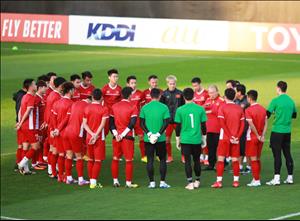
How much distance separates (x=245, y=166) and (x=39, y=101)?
176 inches

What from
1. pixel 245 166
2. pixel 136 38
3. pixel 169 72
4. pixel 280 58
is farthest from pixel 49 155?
pixel 136 38

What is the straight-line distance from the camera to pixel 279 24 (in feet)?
123

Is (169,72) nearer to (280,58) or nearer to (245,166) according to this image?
(280,58)

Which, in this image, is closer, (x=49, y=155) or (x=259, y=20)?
(x=49, y=155)

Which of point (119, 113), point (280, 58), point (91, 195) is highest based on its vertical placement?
point (280, 58)

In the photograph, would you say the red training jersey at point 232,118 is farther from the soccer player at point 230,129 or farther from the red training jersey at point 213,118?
the red training jersey at point 213,118

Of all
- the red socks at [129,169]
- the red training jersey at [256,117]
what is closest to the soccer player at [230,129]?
the red training jersey at [256,117]

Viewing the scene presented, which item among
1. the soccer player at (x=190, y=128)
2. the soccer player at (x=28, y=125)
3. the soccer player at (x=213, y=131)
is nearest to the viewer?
the soccer player at (x=190, y=128)

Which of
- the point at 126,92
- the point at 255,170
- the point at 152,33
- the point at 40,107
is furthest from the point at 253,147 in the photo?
the point at 152,33

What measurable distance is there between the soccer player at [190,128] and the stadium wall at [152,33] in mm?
20571

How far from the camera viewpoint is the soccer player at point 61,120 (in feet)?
58.4

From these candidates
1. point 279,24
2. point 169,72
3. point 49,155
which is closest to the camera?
point 49,155

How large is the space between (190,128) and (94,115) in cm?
175

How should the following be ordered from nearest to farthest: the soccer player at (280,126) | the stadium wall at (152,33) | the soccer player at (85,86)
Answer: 1. the soccer player at (280,126)
2. the soccer player at (85,86)
3. the stadium wall at (152,33)
